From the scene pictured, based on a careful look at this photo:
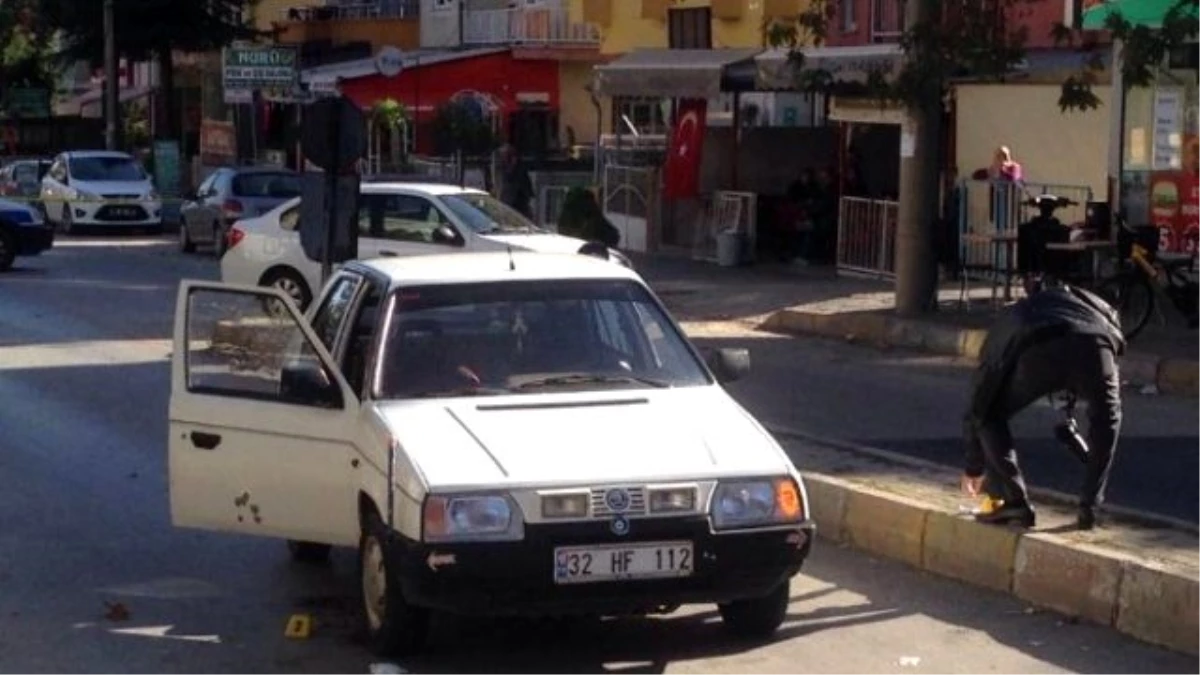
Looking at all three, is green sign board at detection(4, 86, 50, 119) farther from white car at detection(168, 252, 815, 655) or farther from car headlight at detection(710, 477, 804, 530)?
car headlight at detection(710, 477, 804, 530)

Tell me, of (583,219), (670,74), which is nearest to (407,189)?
(583,219)

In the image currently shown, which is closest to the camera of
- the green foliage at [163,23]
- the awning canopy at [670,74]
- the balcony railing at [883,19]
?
the awning canopy at [670,74]

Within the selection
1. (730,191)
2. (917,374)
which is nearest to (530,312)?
(917,374)

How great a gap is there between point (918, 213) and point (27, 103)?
52432mm

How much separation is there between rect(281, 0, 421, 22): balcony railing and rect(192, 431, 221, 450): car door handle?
49.0 metres

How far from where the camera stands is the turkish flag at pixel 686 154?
1223 inches

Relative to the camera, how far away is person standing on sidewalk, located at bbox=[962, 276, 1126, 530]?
9.35 meters

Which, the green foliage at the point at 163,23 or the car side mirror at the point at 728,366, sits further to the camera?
the green foliage at the point at 163,23

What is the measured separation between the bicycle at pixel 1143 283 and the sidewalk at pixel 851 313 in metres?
0.17

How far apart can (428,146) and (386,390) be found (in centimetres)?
3757

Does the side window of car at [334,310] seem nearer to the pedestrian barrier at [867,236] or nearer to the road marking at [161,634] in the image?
the road marking at [161,634]

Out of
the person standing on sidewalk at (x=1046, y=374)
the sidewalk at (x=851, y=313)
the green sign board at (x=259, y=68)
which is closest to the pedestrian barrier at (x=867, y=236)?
the sidewalk at (x=851, y=313)

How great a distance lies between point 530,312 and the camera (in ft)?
30.8

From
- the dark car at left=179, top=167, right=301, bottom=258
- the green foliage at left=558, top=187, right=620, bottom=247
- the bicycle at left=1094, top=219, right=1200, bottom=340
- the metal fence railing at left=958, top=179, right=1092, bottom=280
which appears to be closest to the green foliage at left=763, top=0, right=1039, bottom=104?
the bicycle at left=1094, top=219, right=1200, bottom=340
